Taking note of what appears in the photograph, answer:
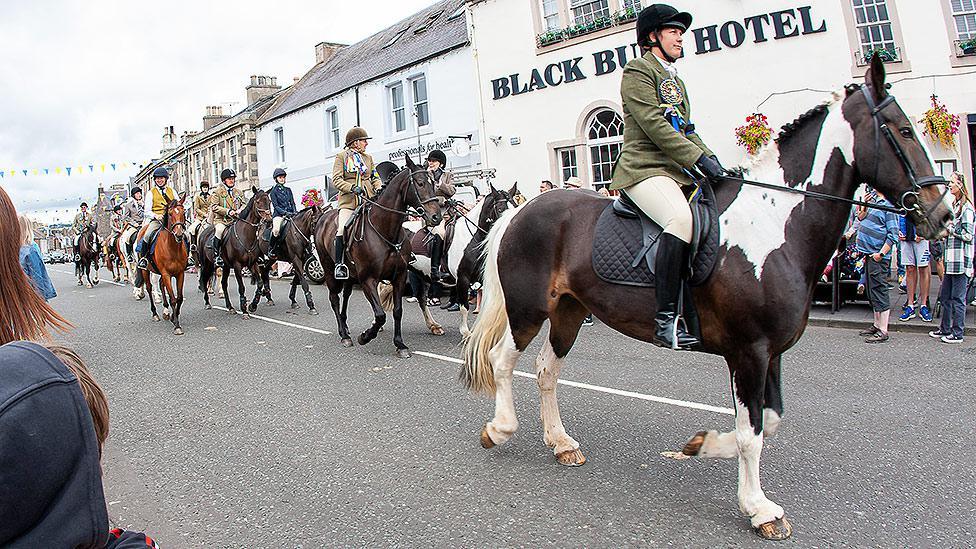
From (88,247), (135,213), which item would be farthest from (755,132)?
(88,247)

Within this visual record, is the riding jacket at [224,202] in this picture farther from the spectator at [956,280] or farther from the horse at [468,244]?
the spectator at [956,280]

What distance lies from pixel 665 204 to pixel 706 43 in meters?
11.9

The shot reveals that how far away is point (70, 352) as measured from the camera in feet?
4.73

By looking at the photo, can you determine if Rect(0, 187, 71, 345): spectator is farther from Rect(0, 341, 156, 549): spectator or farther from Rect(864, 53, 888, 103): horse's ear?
Rect(864, 53, 888, 103): horse's ear

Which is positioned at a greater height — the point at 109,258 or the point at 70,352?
the point at 109,258

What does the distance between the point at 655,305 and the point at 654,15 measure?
5.94ft

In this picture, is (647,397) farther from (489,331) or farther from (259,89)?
(259,89)

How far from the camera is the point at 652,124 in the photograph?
3805 mm

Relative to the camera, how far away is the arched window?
15961 millimetres

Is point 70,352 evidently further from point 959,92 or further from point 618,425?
point 959,92

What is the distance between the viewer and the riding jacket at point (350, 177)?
9.22 metres

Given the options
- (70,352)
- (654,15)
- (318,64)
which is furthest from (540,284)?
(318,64)

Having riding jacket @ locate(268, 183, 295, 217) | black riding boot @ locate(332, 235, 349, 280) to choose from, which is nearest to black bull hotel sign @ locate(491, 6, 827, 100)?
riding jacket @ locate(268, 183, 295, 217)

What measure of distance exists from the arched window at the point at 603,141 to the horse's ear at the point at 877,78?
12534 millimetres
